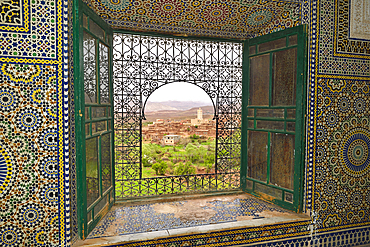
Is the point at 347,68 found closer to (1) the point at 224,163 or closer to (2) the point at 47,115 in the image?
(1) the point at 224,163

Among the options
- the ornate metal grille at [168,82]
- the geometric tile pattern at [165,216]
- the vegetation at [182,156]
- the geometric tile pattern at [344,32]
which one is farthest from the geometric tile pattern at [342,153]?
the vegetation at [182,156]

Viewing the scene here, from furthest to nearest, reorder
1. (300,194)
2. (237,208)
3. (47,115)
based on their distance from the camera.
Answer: (237,208)
(300,194)
(47,115)

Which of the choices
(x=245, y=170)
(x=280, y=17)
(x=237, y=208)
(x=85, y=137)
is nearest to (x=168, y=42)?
(x=280, y=17)

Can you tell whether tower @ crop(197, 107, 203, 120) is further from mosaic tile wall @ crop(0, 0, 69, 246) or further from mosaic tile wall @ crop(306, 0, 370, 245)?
mosaic tile wall @ crop(0, 0, 69, 246)

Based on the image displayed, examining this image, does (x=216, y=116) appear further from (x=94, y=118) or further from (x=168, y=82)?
(x=94, y=118)

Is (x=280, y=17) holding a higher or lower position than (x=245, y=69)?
higher

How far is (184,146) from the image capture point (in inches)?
209

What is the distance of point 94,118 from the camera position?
8.00 feet

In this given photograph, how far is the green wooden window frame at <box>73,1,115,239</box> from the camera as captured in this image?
211 cm

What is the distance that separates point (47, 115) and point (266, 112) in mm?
2514

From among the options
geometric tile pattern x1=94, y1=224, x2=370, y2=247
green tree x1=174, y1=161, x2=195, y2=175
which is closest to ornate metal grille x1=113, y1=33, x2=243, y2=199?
geometric tile pattern x1=94, y1=224, x2=370, y2=247

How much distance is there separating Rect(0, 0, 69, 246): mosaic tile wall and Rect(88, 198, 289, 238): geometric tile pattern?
566 mm

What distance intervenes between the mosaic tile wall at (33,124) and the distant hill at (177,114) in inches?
109

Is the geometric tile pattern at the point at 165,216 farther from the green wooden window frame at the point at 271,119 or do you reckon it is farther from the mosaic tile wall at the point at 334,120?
the mosaic tile wall at the point at 334,120
